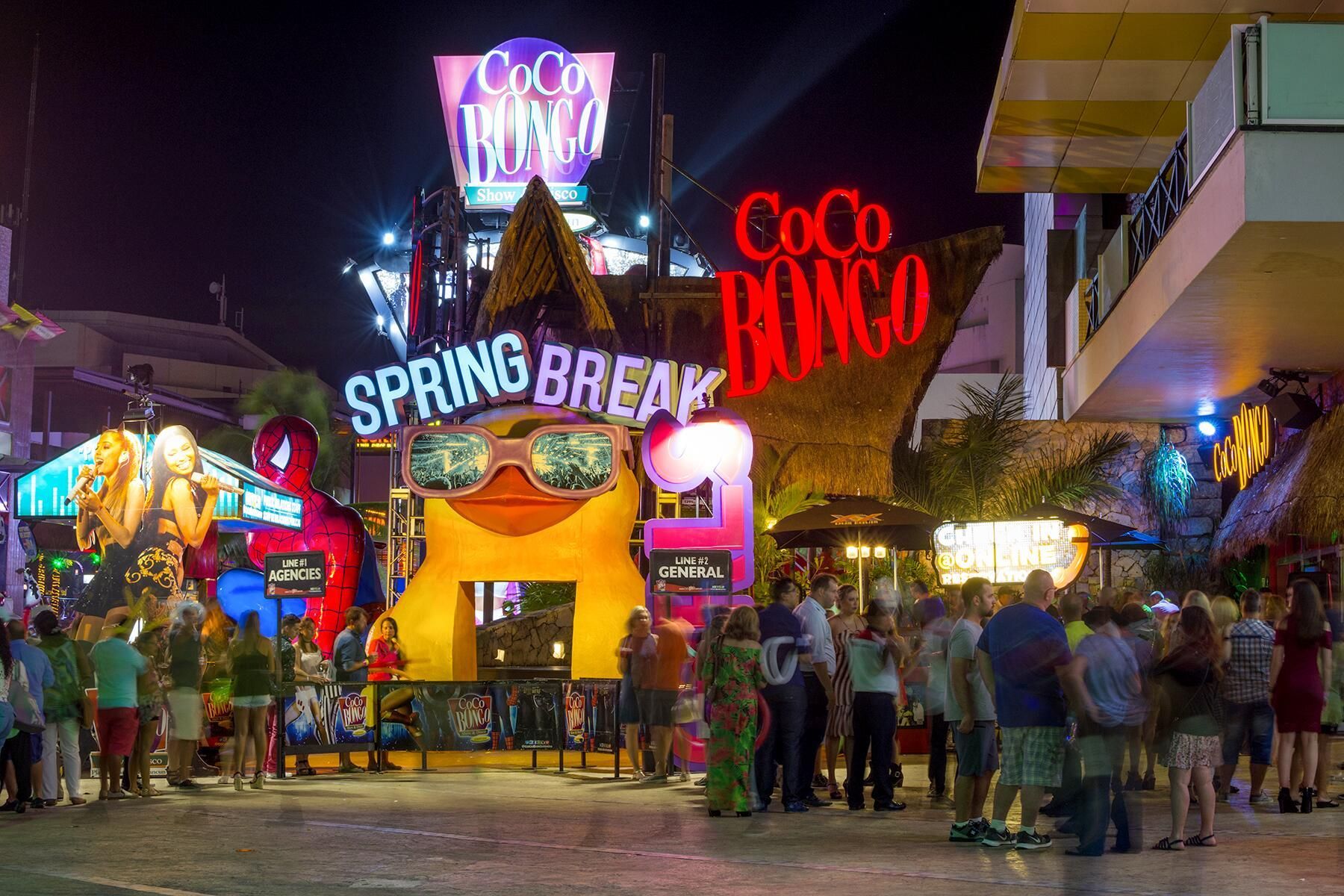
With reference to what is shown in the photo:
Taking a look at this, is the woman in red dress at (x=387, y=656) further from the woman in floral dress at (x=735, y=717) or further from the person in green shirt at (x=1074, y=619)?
the person in green shirt at (x=1074, y=619)

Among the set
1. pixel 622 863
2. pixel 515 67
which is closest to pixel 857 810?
pixel 622 863

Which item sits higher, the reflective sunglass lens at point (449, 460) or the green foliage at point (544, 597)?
the reflective sunglass lens at point (449, 460)

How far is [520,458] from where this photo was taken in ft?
60.9

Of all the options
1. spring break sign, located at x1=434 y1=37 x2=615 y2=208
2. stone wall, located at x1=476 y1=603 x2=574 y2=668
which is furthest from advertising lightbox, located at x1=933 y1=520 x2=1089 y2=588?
spring break sign, located at x1=434 y1=37 x2=615 y2=208

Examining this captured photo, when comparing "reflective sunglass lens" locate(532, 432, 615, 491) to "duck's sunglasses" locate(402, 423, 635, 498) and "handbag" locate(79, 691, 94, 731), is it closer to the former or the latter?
"duck's sunglasses" locate(402, 423, 635, 498)

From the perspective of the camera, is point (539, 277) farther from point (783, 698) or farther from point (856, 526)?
point (783, 698)

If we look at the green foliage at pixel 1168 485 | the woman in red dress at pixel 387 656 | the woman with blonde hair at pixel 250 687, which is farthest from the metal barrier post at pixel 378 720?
the green foliage at pixel 1168 485

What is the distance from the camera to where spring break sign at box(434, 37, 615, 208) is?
131ft

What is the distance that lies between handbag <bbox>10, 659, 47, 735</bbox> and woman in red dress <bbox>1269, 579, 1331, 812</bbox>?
9847mm

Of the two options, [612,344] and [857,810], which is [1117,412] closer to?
[612,344]

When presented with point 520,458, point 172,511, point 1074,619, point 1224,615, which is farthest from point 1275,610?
point 172,511

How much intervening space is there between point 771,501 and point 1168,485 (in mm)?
6776

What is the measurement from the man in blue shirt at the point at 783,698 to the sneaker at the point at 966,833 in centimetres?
230

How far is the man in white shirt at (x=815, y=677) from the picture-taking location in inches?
472
